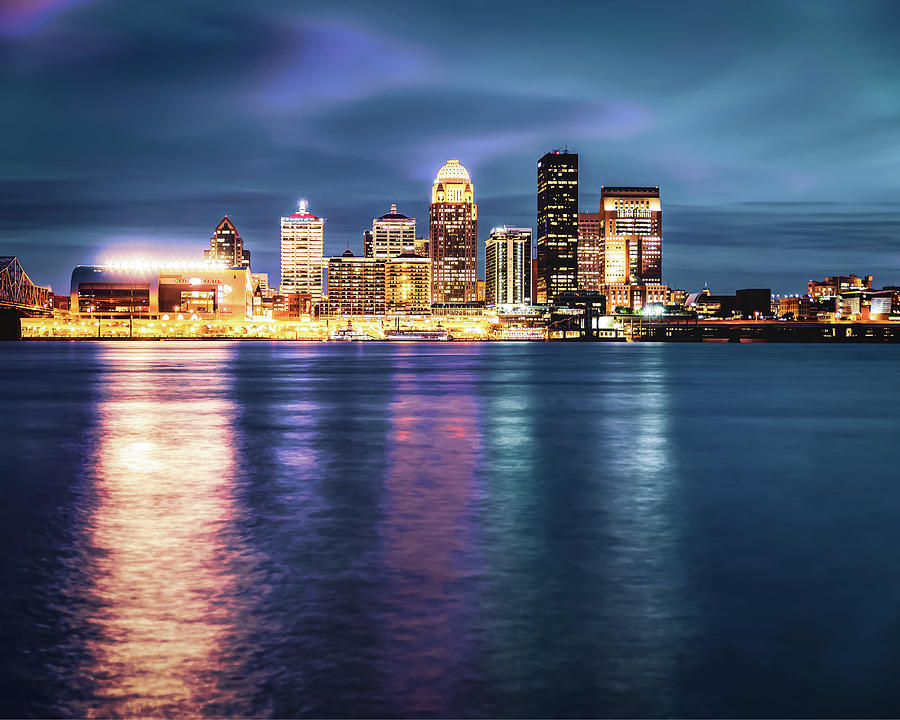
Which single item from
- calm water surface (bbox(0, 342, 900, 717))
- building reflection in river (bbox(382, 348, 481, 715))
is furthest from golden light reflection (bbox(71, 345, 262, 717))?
building reflection in river (bbox(382, 348, 481, 715))

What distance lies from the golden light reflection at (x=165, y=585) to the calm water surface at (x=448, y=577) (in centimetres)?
5

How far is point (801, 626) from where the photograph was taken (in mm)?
10312

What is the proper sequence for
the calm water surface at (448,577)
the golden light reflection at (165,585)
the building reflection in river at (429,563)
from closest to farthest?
the golden light reflection at (165,585), the calm water surface at (448,577), the building reflection in river at (429,563)

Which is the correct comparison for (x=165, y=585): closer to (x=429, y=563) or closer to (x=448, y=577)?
(x=429, y=563)

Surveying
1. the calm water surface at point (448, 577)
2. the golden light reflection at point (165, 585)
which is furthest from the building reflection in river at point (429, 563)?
the golden light reflection at point (165, 585)

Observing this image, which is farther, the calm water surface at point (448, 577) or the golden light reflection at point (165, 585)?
the calm water surface at point (448, 577)

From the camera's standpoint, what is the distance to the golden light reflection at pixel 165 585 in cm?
823

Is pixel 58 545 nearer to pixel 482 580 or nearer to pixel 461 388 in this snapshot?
pixel 482 580

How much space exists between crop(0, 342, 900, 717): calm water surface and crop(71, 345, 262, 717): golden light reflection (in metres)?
0.05

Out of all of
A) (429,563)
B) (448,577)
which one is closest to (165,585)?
(429,563)

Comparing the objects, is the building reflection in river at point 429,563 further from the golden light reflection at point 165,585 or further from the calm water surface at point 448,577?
the golden light reflection at point 165,585

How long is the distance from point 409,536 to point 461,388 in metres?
49.5

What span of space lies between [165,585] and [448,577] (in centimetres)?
399

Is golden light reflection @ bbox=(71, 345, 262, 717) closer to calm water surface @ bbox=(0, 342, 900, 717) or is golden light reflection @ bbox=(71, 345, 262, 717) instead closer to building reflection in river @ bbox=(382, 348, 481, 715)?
calm water surface @ bbox=(0, 342, 900, 717)
